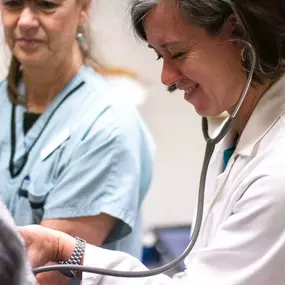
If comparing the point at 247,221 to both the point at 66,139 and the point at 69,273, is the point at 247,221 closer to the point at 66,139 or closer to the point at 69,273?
the point at 69,273

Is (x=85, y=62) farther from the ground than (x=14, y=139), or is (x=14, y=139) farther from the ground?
(x=85, y=62)

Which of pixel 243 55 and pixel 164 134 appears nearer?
pixel 243 55

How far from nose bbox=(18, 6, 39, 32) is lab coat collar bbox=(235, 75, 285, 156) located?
0.66 meters

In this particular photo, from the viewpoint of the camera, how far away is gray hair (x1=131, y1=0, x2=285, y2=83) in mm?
970

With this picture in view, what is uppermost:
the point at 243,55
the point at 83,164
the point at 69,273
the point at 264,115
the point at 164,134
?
the point at 243,55

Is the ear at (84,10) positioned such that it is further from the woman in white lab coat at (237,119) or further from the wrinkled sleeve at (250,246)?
the wrinkled sleeve at (250,246)

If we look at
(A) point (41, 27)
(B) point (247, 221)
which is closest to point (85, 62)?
(A) point (41, 27)

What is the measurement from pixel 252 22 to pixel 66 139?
60 centimetres

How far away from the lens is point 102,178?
1.37 meters

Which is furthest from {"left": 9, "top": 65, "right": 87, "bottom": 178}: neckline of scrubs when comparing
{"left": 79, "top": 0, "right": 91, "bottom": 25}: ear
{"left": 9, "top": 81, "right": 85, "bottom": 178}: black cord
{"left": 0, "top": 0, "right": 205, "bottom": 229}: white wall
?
{"left": 0, "top": 0, "right": 205, "bottom": 229}: white wall

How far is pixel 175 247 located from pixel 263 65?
149 cm

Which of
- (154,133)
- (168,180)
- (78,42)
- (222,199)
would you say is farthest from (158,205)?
(222,199)

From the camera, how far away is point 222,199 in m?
1.07

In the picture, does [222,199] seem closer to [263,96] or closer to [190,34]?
[263,96]
